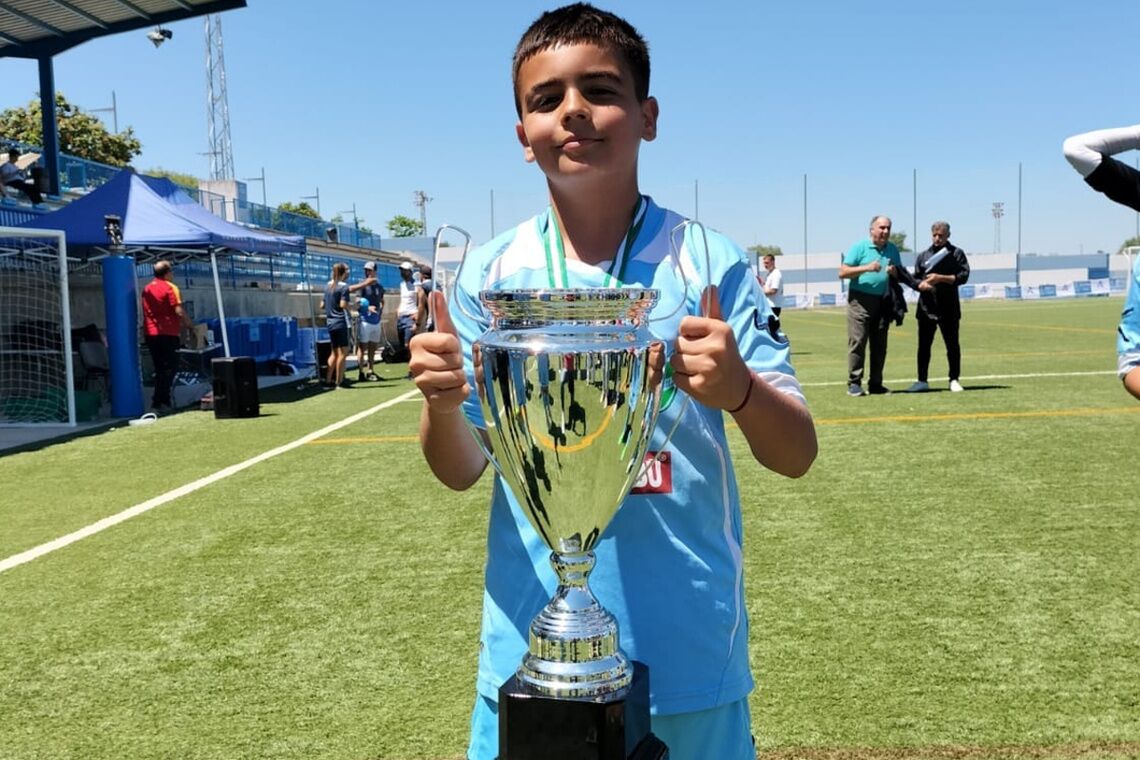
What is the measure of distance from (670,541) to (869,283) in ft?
30.1

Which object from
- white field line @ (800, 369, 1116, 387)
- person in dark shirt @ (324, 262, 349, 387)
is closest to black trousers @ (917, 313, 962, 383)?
white field line @ (800, 369, 1116, 387)

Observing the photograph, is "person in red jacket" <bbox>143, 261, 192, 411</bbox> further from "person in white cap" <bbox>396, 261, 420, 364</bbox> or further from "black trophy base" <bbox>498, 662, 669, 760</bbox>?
"black trophy base" <bbox>498, 662, 669, 760</bbox>

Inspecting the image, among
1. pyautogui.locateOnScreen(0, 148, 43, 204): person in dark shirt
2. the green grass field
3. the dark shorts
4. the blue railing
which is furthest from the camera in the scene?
the blue railing

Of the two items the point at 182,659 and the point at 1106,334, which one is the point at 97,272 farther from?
the point at 1106,334

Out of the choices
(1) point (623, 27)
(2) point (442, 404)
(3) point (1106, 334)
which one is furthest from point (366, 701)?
(3) point (1106, 334)

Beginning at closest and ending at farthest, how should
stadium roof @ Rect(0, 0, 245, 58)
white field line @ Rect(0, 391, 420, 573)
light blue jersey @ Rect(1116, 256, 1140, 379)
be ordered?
light blue jersey @ Rect(1116, 256, 1140, 379) → white field line @ Rect(0, 391, 420, 573) → stadium roof @ Rect(0, 0, 245, 58)

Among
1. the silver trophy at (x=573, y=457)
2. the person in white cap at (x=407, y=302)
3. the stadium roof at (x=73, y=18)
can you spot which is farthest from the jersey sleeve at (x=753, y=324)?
the stadium roof at (x=73, y=18)

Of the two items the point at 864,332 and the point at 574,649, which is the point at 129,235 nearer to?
the point at 864,332

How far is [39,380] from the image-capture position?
461 inches

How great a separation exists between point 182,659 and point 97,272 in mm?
12676

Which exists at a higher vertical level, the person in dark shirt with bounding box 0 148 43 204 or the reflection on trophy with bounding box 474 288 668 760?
the person in dark shirt with bounding box 0 148 43 204

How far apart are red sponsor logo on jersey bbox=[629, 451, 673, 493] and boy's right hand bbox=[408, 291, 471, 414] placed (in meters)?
0.27

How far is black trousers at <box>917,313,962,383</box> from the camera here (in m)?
10.1

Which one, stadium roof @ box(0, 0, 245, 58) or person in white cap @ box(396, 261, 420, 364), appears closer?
person in white cap @ box(396, 261, 420, 364)
